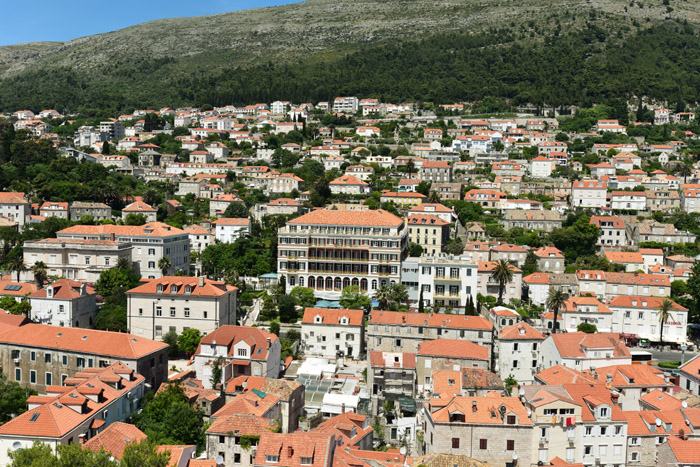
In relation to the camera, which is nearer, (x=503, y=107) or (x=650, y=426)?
(x=650, y=426)

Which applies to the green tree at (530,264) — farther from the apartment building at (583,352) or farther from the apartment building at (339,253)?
the apartment building at (583,352)

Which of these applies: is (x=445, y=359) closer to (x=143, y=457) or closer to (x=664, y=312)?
(x=664, y=312)

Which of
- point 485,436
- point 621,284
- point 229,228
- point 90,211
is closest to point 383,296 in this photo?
point 621,284

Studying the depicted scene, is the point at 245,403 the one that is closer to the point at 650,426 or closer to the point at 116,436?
the point at 116,436

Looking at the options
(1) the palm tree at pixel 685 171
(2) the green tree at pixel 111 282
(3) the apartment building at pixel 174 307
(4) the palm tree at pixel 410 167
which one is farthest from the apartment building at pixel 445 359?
(1) the palm tree at pixel 685 171

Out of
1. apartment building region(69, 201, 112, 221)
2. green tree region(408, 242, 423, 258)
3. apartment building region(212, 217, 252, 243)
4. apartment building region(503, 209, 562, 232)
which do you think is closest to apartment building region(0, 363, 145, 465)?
green tree region(408, 242, 423, 258)

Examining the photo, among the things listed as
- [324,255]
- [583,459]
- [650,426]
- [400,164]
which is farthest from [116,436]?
[400,164]
